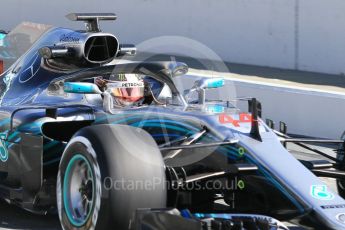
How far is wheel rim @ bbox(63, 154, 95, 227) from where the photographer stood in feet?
17.6

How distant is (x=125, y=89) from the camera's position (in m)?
6.61

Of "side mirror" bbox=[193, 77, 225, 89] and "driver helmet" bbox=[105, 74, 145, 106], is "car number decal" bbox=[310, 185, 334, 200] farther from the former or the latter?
"driver helmet" bbox=[105, 74, 145, 106]

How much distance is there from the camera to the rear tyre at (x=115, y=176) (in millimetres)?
4992

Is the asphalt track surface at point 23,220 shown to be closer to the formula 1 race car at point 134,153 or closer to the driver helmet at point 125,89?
the formula 1 race car at point 134,153

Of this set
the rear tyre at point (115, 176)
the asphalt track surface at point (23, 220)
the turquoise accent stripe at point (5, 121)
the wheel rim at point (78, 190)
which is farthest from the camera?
the turquoise accent stripe at point (5, 121)

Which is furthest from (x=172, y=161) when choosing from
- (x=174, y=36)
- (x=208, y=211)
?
(x=174, y=36)

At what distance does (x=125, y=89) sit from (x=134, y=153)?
61.9 inches

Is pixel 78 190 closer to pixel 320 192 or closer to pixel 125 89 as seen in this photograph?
pixel 125 89

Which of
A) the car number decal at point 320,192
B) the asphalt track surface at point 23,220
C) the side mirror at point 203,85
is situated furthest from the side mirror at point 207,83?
the car number decal at point 320,192

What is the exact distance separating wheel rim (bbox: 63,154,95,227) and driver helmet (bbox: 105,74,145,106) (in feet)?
3.55

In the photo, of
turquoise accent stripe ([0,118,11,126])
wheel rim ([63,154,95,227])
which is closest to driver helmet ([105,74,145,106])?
turquoise accent stripe ([0,118,11,126])

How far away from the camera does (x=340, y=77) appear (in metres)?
15.4

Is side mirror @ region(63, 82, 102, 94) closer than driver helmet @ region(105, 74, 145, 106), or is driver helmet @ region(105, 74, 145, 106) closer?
side mirror @ region(63, 82, 102, 94)

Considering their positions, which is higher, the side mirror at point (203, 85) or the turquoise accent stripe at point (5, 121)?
the side mirror at point (203, 85)
